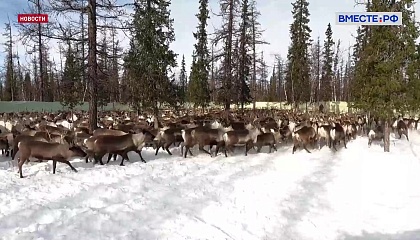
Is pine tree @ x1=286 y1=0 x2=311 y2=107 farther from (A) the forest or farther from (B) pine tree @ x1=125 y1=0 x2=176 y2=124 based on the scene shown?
(B) pine tree @ x1=125 y1=0 x2=176 y2=124

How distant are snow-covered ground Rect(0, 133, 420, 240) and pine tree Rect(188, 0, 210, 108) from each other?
80.0 ft

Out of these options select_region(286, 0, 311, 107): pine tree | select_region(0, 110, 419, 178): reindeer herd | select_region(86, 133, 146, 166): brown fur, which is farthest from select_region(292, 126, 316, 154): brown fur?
select_region(286, 0, 311, 107): pine tree

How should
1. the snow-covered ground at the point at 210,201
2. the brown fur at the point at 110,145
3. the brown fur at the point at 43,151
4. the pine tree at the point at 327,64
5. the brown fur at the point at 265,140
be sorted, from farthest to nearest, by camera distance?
the pine tree at the point at 327,64 < the brown fur at the point at 265,140 < the brown fur at the point at 110,145 < the brown fur at the point at 43,151 < the snow-covered ground at the point at 210,201

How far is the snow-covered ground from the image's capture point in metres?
5.59

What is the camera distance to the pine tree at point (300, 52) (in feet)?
132

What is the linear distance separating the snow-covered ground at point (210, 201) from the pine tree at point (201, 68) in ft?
80.0

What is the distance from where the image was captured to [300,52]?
40.4 meters

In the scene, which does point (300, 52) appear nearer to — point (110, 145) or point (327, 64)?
point (327, 64)

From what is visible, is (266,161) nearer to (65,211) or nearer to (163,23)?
(65,211)

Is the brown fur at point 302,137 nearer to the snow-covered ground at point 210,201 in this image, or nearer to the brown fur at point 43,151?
the snow-covered ground at point 210,201

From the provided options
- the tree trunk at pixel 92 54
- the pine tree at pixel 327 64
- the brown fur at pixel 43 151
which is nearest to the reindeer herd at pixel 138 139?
the brown fur at pixel 43 151

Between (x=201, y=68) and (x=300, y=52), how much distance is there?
1198 centimetres

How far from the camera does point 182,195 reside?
24.2 feet

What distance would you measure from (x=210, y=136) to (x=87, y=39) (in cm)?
584
